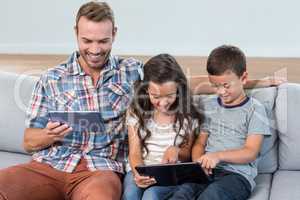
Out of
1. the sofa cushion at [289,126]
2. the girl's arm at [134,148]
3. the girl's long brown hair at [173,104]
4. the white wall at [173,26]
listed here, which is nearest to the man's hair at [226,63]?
the girl's long brown hair at [173,104]

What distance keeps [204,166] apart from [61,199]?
563mm

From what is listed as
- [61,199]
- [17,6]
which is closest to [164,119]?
[61,199]

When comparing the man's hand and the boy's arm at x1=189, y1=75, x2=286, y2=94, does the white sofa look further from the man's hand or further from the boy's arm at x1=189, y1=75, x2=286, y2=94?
the man's hand

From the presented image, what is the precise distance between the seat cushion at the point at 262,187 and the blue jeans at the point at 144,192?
306 mm

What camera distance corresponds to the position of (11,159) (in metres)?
2.43

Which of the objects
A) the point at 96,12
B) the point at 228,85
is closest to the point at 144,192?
the point at 228,85

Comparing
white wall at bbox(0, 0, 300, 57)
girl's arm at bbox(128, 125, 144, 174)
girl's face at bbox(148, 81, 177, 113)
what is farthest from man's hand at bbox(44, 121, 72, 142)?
white wall at bbox(0, 0, 300, 57)

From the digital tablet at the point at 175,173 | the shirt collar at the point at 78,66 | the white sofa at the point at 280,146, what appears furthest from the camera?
the shirt collar at the point at 78,66

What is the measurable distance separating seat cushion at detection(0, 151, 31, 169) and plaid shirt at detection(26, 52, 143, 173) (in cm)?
21

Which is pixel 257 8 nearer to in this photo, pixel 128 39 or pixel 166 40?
pixel 166 40

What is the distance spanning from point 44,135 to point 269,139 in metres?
0.90

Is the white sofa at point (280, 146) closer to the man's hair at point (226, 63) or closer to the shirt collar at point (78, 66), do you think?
the man's hair at point (226, 63)

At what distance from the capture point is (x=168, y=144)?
2148 millimetres

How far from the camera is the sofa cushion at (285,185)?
2.00 metres
